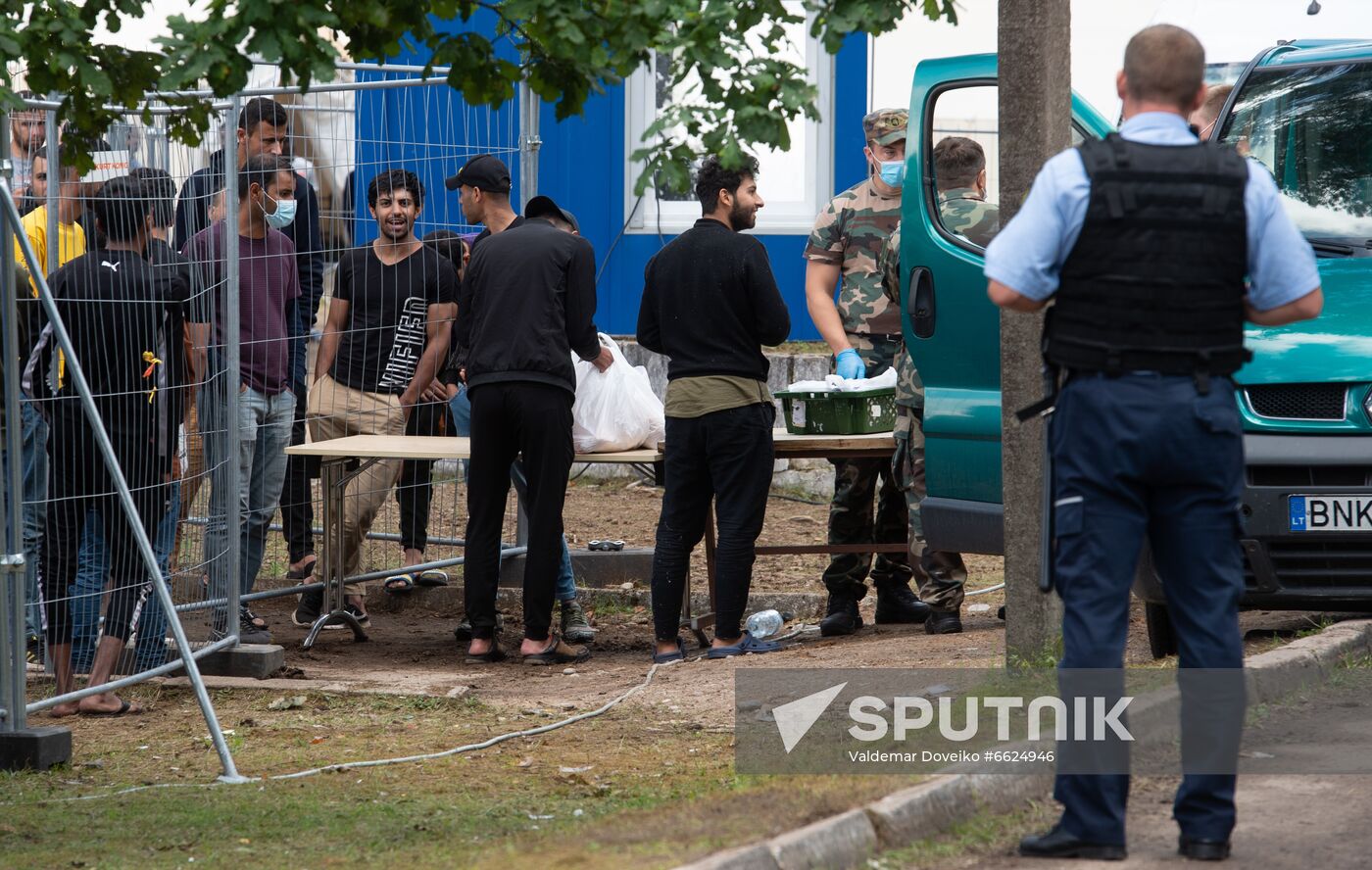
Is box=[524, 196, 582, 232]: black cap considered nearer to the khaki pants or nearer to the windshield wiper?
the khaki pants

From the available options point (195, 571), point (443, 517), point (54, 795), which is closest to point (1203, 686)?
point (54, 795)

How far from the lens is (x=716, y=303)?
23.9ft

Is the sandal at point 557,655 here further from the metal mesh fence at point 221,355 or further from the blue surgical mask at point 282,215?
the blue surgical mask at point 282,215

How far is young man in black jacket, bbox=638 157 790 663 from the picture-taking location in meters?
7.30

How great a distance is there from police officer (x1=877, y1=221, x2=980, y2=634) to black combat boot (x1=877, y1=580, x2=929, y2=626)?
532 mm

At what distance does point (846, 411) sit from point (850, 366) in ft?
Result: 0.83

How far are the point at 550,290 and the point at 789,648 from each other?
6.15 ft

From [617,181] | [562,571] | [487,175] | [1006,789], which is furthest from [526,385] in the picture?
[617,181]

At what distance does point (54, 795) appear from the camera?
5.53 m

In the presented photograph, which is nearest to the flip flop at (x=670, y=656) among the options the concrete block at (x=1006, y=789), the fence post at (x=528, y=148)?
the fence post at (x=528, y=148)

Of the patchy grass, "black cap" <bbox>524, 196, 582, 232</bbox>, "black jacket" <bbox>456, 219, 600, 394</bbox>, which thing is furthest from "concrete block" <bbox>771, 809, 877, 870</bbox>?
"black cap" <bbox>524, 196, 582, 232</bbox>

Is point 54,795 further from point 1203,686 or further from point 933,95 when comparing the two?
point 933,95

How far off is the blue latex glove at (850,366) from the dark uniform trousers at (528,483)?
4.09 ft

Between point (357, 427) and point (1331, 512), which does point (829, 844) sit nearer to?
point (1331, 512)
